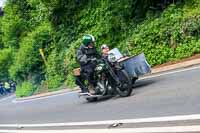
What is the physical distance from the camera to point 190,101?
29.2ft

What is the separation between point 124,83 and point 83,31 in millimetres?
12662

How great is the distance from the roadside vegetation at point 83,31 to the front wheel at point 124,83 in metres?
4.96

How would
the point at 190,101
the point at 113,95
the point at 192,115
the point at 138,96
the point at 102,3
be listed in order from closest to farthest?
the point at 192,115 < the point at 190,101 < the point at 138,96 < the point at 113,95 < the point at 102,3

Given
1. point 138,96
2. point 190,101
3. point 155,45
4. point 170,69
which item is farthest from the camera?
point 155,45

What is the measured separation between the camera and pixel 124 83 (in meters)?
11.7

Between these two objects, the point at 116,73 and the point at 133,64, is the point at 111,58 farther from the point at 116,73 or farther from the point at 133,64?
the point at 133,64

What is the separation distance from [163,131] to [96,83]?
5.64 metres

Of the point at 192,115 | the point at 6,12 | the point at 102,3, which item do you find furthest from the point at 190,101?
the point at 6,12

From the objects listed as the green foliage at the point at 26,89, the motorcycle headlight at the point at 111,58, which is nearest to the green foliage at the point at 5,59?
the green foliage at the point at 26,89

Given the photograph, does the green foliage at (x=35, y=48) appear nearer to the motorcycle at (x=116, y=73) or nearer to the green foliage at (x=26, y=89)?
the green foliage at (x=26, y=89)

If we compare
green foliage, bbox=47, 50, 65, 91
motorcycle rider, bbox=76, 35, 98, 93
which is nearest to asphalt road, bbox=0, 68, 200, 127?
motorcycle rider, bbox=76, 35, 98, 93

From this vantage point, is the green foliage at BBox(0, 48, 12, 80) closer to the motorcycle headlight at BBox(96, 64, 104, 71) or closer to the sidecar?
the sidecar

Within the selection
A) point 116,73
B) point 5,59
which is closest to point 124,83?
point 116,73

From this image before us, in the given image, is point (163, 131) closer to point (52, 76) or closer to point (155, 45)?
point (155, 45)
